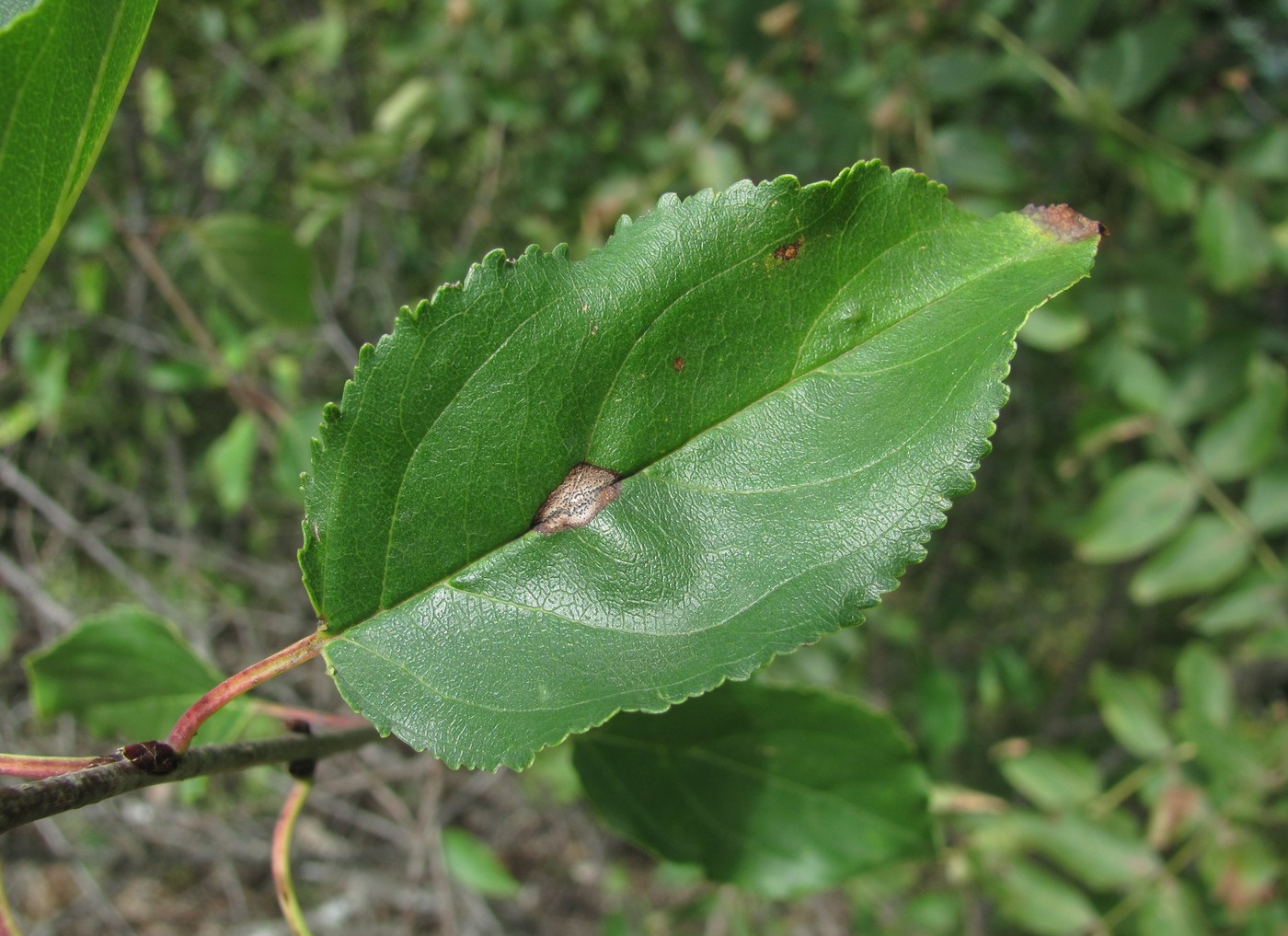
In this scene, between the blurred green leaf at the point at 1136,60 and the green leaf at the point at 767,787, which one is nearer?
the green leaf at the point at 767,787

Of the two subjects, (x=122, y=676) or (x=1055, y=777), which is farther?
(x=1055, y=777)

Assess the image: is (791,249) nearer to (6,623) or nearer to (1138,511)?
(1138,511)

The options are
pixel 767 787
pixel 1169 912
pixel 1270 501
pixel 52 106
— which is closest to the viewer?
pixel 52 106

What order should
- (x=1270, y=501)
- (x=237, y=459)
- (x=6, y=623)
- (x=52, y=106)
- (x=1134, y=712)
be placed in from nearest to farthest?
1. (x=52, y=106)
2. (x=1270, y=501)
3. (x=1134, y=712)
4. (x=237, y=459)
5. (x=6, y=623)

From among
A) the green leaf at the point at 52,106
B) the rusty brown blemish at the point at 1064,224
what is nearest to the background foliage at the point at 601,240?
the rusty brown blemish at the point at 1064,224

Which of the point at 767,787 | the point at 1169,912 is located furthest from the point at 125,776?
the point at 1169,912

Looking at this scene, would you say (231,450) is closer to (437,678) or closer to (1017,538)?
(437,678)

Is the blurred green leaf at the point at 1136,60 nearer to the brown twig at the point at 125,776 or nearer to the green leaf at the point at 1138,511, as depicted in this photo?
the green leaf at the point at 1138,511
